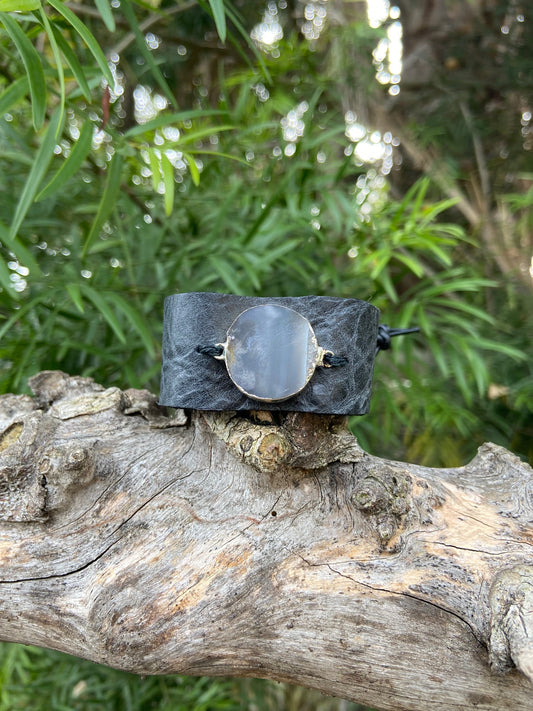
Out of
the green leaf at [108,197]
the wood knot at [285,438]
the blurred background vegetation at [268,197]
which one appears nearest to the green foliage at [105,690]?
the blurred background vegetation at [268,197]

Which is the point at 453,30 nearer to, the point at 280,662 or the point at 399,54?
the point at 399,54

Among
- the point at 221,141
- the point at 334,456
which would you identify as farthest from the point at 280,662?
the point at 221,141

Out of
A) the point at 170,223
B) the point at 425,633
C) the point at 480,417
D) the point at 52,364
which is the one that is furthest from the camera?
the point at 480,417

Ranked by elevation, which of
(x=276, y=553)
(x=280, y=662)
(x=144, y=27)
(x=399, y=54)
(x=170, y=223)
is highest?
(x=399, y=54)

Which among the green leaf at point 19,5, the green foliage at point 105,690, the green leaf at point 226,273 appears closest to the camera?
the green leaf at point 19,5

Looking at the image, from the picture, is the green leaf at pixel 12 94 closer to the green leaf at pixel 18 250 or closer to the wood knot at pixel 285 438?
the green leaf at pixel 18 250

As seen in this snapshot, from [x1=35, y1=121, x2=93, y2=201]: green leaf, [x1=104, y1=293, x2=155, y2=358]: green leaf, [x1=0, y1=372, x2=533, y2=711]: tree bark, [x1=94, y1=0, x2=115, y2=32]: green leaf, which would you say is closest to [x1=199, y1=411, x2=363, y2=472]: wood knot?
[x1=0, y1=372, x2=533, y2=711]: tree bark

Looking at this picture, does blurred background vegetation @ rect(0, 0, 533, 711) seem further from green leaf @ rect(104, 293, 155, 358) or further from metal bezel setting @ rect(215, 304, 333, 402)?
metal bezel setting @ rect(215, 304, 333, 402)
